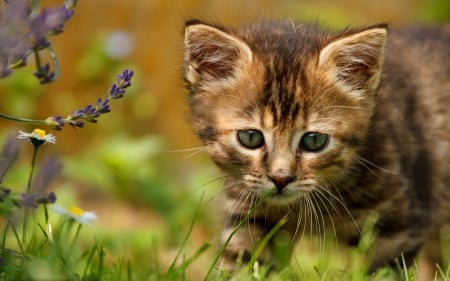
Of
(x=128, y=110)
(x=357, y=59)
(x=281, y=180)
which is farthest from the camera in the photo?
(x=128, y=110)

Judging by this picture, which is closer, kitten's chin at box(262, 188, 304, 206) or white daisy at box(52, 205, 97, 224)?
white daisy at box(52, 205, 97, 224)

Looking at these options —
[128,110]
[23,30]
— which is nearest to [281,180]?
[23,30]

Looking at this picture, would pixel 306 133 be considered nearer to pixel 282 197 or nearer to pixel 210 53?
pixel 282 197

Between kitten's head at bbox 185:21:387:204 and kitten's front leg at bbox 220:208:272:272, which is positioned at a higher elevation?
kitten's head at bbox 185:21:387:204

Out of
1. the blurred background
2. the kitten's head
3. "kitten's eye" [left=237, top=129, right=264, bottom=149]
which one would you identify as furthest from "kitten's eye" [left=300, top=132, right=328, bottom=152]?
the blurred background

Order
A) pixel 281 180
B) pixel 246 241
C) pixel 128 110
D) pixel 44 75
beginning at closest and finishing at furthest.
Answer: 1. pixel 44 75
2. pixel 281 180
3. pixel 246 241
4. pixel 128 110

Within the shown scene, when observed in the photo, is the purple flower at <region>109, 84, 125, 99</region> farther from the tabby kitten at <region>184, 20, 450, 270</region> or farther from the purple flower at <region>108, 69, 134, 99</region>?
the tabby kitten at <region>184, 20, 450, 270</region>

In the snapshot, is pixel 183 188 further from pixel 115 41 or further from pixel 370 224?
pixel 370 224
